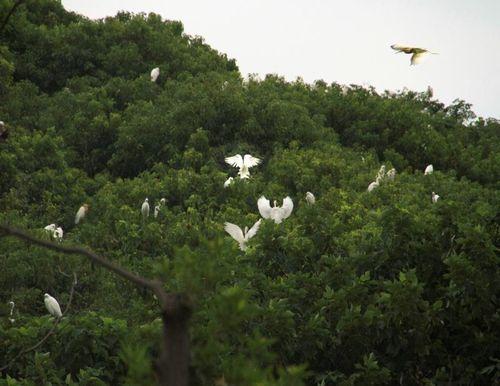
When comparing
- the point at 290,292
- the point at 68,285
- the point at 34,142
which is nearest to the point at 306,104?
the point at 34,142

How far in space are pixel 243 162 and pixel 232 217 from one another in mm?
2662

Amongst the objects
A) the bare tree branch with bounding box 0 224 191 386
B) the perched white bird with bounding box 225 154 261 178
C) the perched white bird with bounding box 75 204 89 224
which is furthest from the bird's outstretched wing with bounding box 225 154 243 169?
the bare tree branch with bounding box 0 224 191 386

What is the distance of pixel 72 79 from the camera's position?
60.3 ft

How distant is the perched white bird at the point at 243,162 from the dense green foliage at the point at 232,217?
0.13 m

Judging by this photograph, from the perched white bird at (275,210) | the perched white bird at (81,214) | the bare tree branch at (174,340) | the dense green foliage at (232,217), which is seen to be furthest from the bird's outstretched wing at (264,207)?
the bare tree branch at (174,340)

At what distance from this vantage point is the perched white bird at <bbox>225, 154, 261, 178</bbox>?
12266 millimetres

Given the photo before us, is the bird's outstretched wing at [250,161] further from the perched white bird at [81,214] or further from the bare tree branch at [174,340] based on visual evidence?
the bare tree branch at [174,340]

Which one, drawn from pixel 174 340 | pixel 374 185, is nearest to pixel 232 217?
pixel 374 185

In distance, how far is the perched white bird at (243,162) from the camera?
12266 millimetres

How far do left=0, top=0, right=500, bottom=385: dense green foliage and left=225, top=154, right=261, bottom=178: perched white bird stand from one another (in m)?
0.13

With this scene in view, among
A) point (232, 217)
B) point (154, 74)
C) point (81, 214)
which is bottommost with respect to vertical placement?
point (232, 217)

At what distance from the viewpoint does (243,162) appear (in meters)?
12.5

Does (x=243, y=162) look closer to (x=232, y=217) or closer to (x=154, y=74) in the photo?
(x=232, y=217)

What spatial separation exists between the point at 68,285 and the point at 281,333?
386 cm
